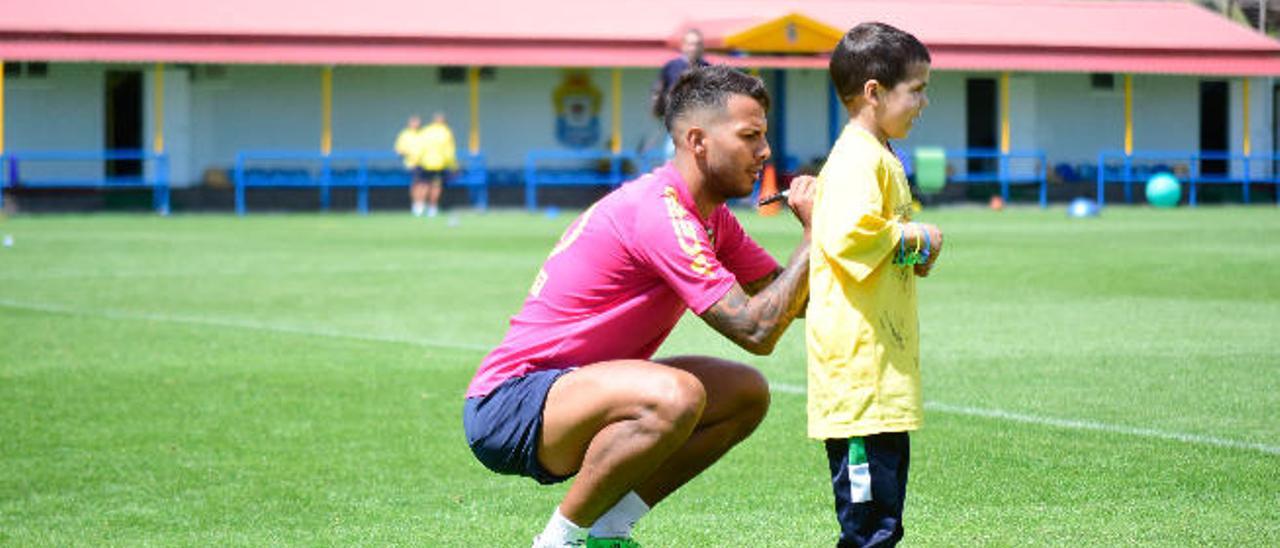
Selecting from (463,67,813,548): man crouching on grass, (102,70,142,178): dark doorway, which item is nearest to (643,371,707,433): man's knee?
(463,67,813,548): man crouching on grass

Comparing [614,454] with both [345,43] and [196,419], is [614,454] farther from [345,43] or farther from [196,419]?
[345,43]

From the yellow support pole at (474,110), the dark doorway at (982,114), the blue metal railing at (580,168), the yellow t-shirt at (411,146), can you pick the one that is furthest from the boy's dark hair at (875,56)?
the dark doorway at (982,114)

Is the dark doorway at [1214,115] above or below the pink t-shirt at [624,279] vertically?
above

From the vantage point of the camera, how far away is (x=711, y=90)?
5930 mm

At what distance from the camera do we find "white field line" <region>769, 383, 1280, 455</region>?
27.9 ft

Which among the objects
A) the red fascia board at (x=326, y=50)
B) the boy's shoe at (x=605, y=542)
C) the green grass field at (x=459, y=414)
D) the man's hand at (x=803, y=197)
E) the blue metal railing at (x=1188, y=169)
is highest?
the red fascia board at (x=326, y=50)

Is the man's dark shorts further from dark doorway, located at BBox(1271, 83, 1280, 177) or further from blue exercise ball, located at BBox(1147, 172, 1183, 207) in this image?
dark doorway, located at BBox(1271, 83, 1280, 177)

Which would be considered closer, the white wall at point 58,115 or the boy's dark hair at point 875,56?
the boy's dark hair at point 875,56

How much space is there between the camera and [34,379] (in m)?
11.3

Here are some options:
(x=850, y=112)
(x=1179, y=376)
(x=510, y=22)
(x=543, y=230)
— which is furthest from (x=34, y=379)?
(x=510, y=22)

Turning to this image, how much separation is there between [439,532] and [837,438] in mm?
1962

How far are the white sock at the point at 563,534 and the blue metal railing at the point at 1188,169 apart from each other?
3598 centimetres

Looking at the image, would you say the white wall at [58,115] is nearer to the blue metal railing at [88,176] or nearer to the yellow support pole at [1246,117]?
the blue metal railing at [88,176]

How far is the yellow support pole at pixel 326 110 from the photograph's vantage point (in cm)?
3859
